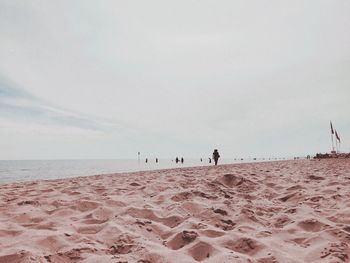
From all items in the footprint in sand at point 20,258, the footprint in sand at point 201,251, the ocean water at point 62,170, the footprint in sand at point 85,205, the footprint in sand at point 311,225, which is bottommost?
the footprint in sand at point 201,251

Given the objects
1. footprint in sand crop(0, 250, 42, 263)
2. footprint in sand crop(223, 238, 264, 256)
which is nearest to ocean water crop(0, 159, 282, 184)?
footprint in sand crop(0, 250, 42, 263)

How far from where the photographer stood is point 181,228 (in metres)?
3.50

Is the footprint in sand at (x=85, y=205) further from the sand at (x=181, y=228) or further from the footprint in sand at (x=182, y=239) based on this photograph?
the footprint in sand at (x=182, y=239)

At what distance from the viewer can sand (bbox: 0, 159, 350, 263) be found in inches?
105

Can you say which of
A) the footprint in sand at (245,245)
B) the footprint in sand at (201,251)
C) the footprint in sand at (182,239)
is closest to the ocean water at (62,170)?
the footprint in sand at (182,239)

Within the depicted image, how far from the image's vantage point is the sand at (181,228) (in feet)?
8.74

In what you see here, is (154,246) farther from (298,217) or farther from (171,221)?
(298,217)

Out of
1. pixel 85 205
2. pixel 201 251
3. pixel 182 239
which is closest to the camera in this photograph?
pixel 201 251

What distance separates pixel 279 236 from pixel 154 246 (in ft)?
4.48

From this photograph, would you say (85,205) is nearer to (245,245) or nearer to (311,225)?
(245,245)

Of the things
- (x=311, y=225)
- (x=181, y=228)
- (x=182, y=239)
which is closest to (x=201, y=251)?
(x=182, y=239)

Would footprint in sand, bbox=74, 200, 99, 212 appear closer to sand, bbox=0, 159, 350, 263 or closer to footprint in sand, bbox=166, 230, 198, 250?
sand, bbox=0, 159, 350, 263

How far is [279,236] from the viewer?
126 inches

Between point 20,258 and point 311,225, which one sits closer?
point 20,258
